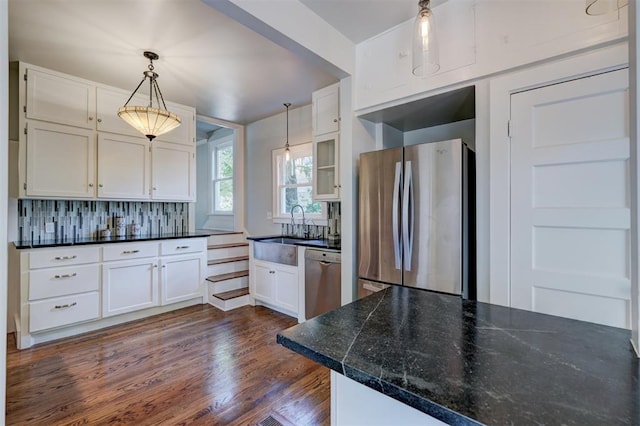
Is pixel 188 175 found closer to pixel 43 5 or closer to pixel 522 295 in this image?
pixel 43 5

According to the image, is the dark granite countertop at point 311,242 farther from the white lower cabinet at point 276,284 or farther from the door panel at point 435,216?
the door panel at point 435,216

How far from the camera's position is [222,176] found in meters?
5.87

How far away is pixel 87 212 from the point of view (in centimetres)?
351

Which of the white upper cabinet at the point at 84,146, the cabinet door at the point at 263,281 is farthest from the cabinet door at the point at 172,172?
the cabinet door at the point at 263,281

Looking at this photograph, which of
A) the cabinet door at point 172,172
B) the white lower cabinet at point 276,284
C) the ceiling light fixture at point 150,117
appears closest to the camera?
the ceiling light fixture at point 150,117

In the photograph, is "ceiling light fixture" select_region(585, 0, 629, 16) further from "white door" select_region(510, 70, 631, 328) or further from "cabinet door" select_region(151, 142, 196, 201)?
"cabinet door" select_region(151, 142, 196, 201)

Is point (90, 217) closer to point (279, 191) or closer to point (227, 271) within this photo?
point (227, 271)

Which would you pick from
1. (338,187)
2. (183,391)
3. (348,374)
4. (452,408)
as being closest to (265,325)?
(183,391)

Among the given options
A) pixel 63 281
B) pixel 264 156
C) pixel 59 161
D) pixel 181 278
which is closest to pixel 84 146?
pixel 59 161

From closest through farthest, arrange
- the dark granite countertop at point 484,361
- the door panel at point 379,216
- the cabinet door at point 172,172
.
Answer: the dark granite countertop at point 484,361
the door panel at point 379,216
the cabinet door at point 172,172

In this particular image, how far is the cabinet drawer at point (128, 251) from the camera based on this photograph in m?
3.14

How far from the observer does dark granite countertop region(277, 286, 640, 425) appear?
1.92 ft

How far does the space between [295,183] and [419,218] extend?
240 centimetres

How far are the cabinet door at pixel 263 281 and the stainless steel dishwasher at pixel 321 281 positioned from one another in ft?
1.96
